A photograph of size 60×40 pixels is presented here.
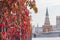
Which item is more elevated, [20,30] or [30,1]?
[30,1]

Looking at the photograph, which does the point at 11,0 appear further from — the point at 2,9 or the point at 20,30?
the point at 20,30

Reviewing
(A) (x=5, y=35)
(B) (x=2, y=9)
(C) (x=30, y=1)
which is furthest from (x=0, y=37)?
(C) (x=30, y=1)

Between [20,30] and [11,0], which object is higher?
[11,0]

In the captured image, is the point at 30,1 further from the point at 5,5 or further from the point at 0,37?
the point at 0,37

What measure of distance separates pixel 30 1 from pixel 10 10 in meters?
0.14

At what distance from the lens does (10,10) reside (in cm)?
119

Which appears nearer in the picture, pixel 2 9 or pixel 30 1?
pixel 2 9

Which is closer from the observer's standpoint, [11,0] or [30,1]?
[11,0]

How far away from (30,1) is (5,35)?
0.80 ft

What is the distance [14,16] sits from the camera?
1.21m

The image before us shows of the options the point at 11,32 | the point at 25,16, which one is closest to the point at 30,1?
the point at 25,16

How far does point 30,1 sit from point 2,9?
7.0 inches

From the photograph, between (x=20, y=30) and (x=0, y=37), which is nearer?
(x=0, y=37)

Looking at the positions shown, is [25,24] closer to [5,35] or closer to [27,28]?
[27,28]
